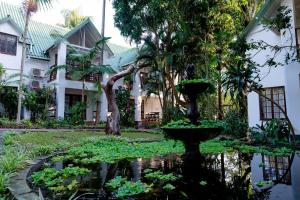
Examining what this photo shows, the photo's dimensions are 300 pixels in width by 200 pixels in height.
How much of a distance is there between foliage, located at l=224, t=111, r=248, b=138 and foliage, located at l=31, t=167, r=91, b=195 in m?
10.4

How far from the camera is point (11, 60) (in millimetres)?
21219

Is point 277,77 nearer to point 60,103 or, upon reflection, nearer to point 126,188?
point 126,188

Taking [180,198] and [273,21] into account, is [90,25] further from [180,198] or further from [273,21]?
[180,198]

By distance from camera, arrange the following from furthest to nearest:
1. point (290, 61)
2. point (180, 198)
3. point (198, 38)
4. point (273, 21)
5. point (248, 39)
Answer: point (198, 38)
point (248, 39)
point (290, 61)
point (273, 21)
point (180, 198)

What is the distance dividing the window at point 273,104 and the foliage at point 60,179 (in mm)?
10546

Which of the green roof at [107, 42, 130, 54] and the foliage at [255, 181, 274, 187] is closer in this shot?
the foliage at [255, 181, 274, 187]

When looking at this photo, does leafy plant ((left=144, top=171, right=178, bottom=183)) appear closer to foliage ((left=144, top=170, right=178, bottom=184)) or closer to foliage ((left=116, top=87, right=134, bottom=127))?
foliage ((left=144, top=170, right=178, bottom=184))

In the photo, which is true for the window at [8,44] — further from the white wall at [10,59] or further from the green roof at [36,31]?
the green roof at [36,31]

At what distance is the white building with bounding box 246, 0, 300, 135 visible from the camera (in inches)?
426

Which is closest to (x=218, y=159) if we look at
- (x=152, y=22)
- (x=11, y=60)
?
(x=152, y=22)

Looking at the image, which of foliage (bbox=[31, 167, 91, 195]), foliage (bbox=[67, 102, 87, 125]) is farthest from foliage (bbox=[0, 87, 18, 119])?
foliage (bbox=[31, 167, 91, 195])

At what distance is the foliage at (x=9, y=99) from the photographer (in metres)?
19.0

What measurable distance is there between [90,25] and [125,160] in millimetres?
19930

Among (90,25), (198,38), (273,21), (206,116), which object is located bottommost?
(206,116)
